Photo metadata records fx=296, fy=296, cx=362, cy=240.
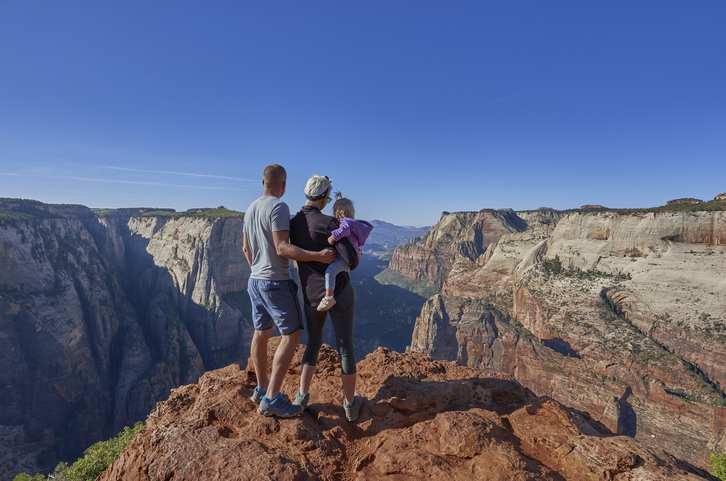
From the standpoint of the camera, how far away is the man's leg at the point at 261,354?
12.8 ft

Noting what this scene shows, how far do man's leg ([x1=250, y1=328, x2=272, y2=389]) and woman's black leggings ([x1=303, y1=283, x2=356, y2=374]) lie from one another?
0.56m

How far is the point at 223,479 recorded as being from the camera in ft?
8.80

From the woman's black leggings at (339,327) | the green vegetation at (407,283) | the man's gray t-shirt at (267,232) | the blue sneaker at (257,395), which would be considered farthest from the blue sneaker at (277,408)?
the green vegetation at (407,283)

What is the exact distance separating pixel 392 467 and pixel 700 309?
44.6 metres

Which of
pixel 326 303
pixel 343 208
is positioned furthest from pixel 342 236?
pixel 326 303

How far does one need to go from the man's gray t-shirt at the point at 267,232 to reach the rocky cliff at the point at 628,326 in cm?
4183

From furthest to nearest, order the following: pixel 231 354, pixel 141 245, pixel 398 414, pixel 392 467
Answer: pixel 141 245 → pixel 231 354 → pixel 398 414 → pixel 392 467

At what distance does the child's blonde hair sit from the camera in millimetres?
3820

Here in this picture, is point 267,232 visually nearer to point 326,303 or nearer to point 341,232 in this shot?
point 341,232

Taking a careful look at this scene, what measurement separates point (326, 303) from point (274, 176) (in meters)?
1.76

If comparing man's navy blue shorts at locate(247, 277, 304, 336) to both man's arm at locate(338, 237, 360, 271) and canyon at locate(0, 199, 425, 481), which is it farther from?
canyon at locate(0, 199, 425, 481)

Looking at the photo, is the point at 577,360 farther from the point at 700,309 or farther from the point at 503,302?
the point at 503,302

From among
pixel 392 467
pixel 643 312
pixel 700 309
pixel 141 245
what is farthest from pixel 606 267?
pixel 141 245

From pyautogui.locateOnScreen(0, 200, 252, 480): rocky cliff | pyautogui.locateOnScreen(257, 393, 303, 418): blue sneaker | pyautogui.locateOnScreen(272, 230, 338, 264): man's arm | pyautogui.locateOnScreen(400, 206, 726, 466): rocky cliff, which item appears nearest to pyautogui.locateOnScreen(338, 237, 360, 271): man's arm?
pyautogui.locateOnScreen(272, 230, 338, 264): man's arm
